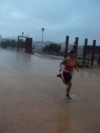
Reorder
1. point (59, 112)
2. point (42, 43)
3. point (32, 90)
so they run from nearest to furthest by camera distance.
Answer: point (59, 112), point (32, 90), point (42, 43)

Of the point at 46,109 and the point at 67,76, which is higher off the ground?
the point at 67,76

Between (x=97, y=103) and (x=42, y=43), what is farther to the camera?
(x=42, y=43)

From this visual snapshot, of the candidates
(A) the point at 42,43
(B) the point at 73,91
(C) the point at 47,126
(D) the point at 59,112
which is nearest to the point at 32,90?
(B) the point at 73,91

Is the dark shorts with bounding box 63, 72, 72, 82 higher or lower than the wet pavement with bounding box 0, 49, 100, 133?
higher

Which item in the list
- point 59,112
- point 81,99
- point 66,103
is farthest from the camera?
point 81,99

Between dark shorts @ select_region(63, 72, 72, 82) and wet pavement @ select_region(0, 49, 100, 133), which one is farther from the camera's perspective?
dark shorts @ select_region(63, 72, 72, 82)

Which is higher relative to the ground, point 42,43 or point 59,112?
point 42,43

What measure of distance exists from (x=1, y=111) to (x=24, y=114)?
0.57 m

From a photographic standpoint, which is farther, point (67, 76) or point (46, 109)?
point (67, 76)

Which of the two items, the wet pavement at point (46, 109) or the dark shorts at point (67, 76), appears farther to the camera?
the dark shorts at point (67, 76)

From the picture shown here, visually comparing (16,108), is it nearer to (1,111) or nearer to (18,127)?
(1,111)

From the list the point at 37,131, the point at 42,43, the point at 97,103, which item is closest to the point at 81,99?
the point at 97,103

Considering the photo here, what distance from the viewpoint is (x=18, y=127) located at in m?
3.77

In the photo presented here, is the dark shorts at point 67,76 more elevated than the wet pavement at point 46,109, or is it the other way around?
the dark shorts at point 67,76
